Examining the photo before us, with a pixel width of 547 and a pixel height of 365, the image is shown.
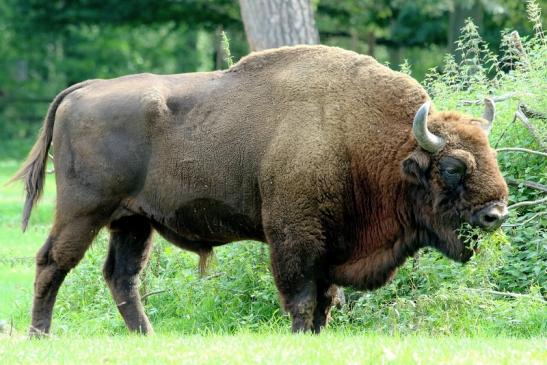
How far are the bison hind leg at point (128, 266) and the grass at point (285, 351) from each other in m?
1.83

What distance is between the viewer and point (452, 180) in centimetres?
795

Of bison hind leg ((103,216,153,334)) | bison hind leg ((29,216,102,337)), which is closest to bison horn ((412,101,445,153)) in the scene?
bison hind leg ((103,216,153,334))

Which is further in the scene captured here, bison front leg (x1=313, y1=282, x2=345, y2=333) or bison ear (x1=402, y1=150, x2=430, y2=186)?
bison front leg (x1=313, y1=282, x2=345, y2=333)

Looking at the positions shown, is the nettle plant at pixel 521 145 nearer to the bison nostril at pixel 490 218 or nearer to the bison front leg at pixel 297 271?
the bison nostril at pixel 490 218

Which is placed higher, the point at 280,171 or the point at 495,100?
the point at 495,100

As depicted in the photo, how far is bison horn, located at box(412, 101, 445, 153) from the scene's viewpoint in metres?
7.75

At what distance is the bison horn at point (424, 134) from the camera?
25.4 feet

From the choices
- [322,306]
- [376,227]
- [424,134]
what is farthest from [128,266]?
[424,134]

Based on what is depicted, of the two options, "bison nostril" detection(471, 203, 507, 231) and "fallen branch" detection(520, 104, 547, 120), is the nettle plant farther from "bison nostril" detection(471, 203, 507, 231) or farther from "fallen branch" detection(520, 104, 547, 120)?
"bison nostril" detection(471, 203, 507, 231)

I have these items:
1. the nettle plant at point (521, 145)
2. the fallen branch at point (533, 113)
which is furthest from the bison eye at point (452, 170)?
the fallen branch at point (533, 113)

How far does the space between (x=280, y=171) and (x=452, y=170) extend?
54.7 inches

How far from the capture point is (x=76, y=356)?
6613mm

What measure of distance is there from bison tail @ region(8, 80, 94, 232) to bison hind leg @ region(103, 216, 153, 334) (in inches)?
31.1

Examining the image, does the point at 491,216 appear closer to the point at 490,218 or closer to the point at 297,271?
the point at 490,218
